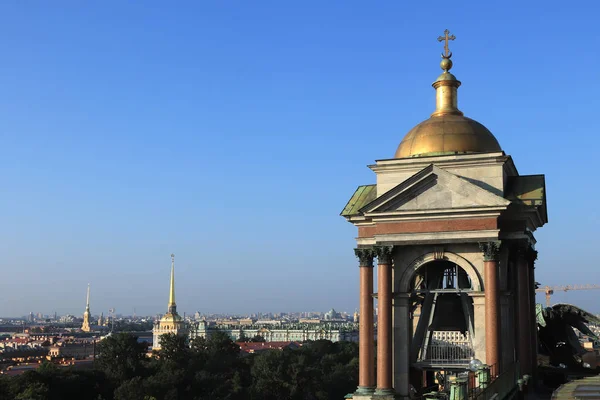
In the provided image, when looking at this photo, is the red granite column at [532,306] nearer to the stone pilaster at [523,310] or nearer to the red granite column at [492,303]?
the stone pilaster at [523,310]

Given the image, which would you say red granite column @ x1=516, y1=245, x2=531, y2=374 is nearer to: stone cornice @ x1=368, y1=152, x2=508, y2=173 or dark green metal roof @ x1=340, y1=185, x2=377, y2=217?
stone cornice @ x1=368, y1=152, x2=508, y2=173

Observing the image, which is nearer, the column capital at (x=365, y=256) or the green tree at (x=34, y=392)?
the column capital at (x=365, y=256)

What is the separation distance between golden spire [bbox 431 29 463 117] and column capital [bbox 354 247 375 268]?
717 cm

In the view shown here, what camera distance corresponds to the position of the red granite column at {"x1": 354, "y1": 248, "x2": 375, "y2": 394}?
33.7 metres

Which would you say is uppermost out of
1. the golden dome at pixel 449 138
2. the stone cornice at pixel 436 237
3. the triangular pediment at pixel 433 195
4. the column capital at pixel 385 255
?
the golden dome at pixel 449 138

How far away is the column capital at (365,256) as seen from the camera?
113 feet

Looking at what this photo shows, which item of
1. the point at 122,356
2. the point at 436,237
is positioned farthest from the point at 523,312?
the point at 122,356

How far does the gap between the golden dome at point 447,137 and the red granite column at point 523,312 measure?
487 centimetres

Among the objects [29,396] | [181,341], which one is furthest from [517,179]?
[181,341]

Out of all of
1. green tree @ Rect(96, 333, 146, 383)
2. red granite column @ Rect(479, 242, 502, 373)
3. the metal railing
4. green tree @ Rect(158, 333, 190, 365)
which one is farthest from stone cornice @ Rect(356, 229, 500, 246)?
green tree @ Rect(158, 333, 190, 365)

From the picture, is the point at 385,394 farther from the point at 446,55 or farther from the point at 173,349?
the point at 173,349

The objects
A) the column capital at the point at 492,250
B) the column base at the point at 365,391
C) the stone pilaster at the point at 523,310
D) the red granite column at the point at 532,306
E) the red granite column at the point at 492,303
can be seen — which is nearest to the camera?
the red granite column at the point at 492,303

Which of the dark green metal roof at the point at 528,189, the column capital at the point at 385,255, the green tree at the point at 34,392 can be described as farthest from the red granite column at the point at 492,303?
the green tree at the point at 34,392

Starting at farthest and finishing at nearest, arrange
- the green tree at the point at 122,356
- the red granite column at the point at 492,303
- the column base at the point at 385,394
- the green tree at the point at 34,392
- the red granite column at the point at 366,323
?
the green tree at the point at 122,356
the green tree at the point at 34,392
the red granite column at the point at 366,323
the column base at the point at 385,394
the red granite column at the point at 492,303
